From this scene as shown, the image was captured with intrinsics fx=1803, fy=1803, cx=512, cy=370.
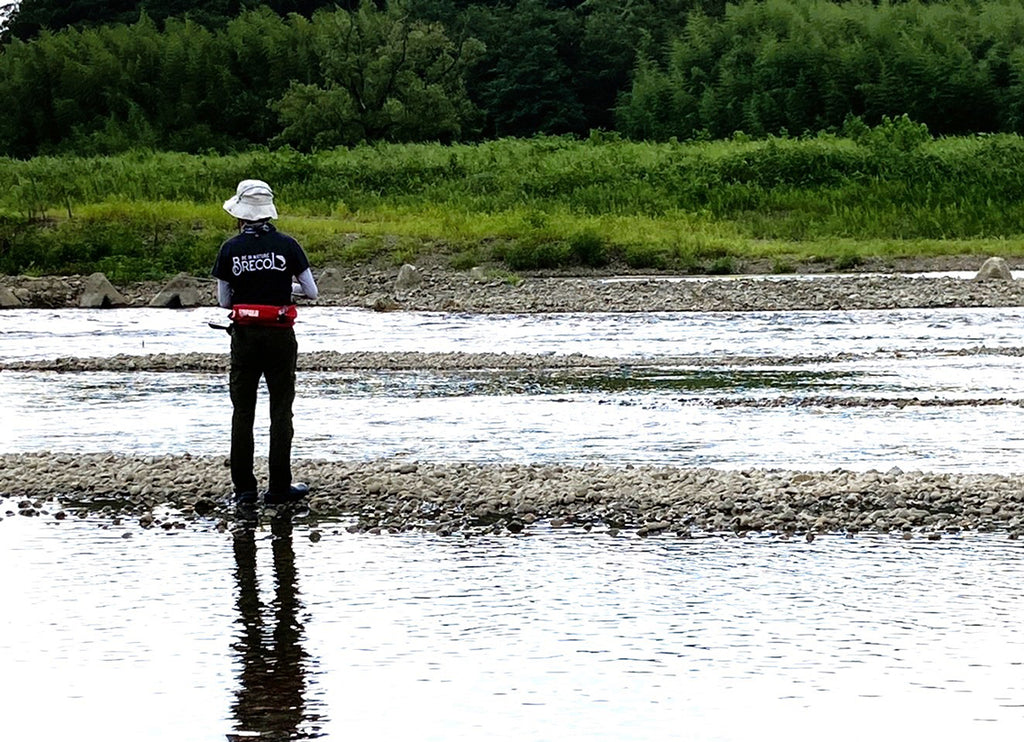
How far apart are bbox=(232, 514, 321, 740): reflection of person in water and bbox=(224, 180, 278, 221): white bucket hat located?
1959 millimetres

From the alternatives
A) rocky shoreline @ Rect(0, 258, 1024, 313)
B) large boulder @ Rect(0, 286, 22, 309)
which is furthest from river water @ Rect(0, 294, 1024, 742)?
large boulder @ Rect(0, 286, 22, 309)

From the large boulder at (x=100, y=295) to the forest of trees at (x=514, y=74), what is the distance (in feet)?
85.6

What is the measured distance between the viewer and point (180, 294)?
35562 mm

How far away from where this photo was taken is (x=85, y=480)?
12.2 m

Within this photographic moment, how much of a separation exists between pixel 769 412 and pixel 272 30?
65.4 meters

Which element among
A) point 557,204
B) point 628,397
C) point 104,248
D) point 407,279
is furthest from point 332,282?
point 628,397

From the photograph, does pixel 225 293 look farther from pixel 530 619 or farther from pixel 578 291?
pixel 578 291

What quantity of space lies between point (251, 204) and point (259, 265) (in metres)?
0.36

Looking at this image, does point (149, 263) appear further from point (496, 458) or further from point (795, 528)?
point (795, 528)

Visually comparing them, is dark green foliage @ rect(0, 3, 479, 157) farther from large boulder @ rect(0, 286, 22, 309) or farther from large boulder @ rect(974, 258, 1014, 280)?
large boulder @ rect(974, 258, 1014, 280)

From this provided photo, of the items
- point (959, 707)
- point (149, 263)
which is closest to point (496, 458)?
point (959, 707)

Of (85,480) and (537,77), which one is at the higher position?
(537,77)

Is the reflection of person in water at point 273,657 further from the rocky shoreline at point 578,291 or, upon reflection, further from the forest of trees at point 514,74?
the forest of trees at point 514,74

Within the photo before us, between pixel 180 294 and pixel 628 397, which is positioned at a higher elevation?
pixel 180 294
